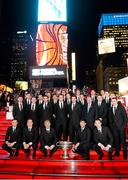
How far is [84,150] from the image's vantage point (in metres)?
8.13

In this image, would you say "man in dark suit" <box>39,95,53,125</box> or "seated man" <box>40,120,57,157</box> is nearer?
"seated man" <box>40,120,57,157</box>

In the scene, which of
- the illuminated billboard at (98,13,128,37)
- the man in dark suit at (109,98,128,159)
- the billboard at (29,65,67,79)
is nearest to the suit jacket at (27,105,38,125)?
the man in dark suit at (109,98,128,159)

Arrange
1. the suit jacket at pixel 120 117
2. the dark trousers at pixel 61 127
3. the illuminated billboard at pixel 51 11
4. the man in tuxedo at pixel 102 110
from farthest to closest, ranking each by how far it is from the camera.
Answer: the illuminated billboard at pixel 51 11 < the dark trousers at pixel 61 127 < the man in tuxedo at pixel 102 110 < the suit jacket at pixel 120 117

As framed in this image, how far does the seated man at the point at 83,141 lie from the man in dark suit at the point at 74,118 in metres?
0.72

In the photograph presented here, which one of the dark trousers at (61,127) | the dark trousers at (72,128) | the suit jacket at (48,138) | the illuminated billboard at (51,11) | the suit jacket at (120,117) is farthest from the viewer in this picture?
the illuminated billboard at (51,11)

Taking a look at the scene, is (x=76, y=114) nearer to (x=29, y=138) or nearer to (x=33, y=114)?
(x=33, y=114)

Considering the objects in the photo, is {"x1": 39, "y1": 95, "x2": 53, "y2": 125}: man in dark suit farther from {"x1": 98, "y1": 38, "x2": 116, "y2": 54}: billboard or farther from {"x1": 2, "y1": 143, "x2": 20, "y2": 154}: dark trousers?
{"x1": 98, "y1": 38, "x2": 116, "y2": 54}: billboard

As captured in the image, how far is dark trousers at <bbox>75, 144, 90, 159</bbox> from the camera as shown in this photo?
8052 mm

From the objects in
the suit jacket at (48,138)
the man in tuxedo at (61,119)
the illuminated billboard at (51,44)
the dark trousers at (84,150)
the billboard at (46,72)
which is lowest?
the dark trousers at (84,150)

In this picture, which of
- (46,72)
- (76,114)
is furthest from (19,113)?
(46,72)

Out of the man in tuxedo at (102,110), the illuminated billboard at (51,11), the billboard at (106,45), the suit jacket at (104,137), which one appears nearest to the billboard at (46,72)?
the billboard at (106,45)

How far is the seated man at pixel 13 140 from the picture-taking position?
8.48 metres

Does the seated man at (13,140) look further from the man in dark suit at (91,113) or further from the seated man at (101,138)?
the seated man at (101,138)

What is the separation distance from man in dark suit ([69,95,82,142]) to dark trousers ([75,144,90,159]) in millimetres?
978
